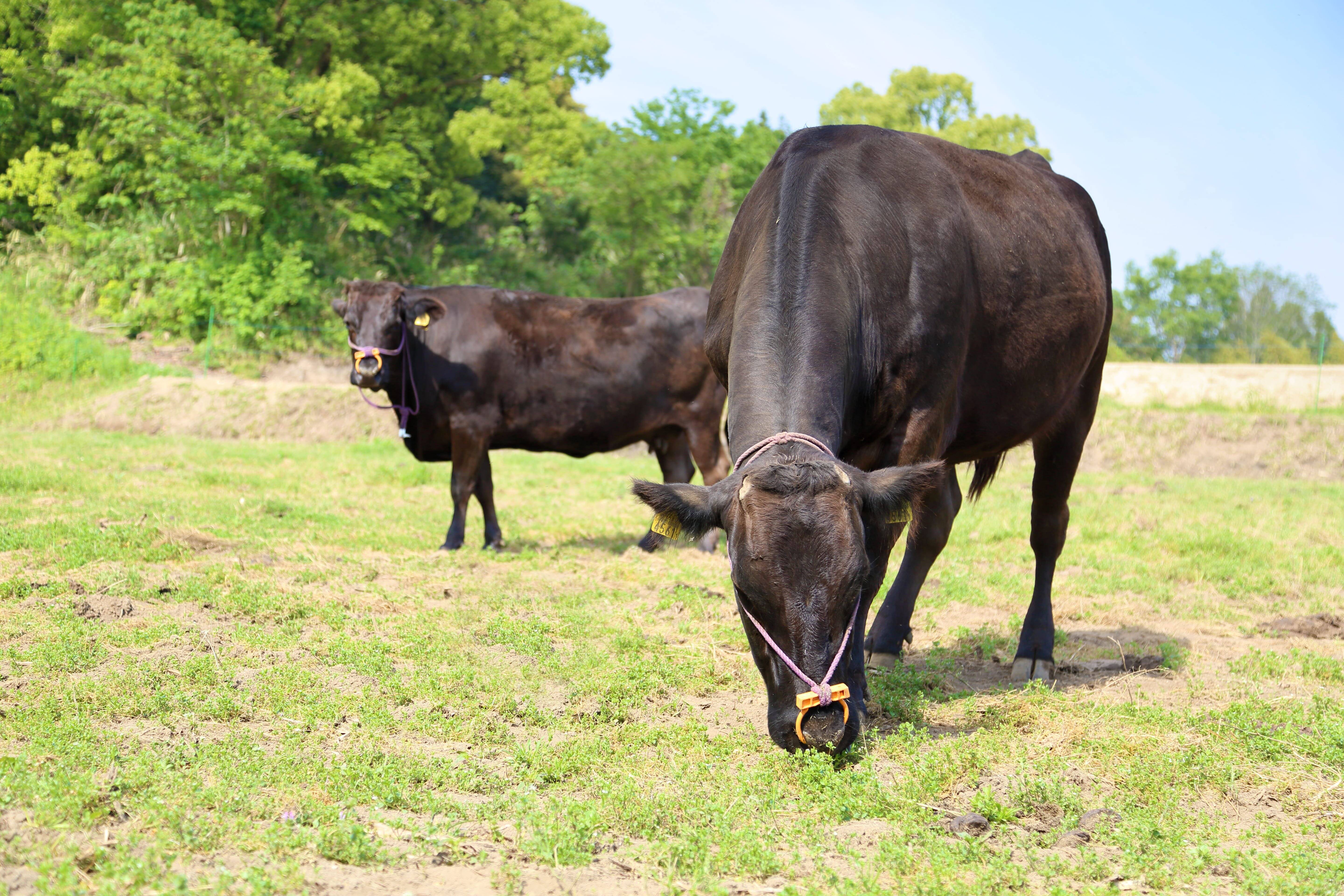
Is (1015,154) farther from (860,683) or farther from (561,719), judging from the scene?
(561,719)

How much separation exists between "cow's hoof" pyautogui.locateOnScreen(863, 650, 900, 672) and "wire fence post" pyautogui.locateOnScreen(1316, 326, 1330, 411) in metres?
20.2

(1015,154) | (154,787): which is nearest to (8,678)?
(154,787)

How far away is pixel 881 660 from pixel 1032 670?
81 cm

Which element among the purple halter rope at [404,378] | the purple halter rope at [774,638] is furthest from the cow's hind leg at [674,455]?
the purple halter rope at [774,638]

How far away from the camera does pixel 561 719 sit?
4555mm

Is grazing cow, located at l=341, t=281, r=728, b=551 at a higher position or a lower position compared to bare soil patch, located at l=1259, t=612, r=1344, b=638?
higher

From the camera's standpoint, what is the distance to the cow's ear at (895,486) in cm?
382

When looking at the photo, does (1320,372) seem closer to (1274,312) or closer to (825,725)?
(825,725)

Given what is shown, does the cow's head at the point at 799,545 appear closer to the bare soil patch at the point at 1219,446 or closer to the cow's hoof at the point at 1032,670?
the cow's hoof at the point at 1032,670

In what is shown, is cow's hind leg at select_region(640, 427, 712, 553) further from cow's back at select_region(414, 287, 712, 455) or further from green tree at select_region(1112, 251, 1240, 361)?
green tree at select_region(1112, 251, 1240, 361)

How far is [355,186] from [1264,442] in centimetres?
2156

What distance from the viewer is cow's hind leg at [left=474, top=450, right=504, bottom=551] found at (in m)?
9.25

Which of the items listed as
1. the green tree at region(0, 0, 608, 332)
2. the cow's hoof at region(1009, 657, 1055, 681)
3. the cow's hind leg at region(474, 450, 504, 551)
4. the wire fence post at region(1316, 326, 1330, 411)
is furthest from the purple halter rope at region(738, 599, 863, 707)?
the green tree at region(0, 0, 608, 332)

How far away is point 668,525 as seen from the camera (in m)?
3.99
